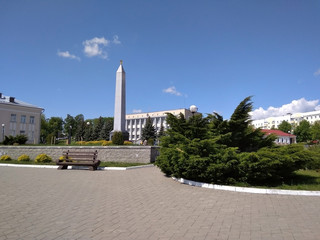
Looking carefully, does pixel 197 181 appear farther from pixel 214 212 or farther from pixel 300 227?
pixel 300 227

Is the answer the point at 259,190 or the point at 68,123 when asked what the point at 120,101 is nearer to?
the point at 259,190

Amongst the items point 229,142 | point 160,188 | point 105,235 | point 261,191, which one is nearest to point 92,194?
point 160,188

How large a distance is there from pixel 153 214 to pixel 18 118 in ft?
169

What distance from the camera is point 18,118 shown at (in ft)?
156

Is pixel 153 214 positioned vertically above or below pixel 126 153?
below

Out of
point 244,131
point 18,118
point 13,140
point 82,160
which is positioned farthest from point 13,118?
point 244,131

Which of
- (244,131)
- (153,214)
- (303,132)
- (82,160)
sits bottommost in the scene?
(153,214)

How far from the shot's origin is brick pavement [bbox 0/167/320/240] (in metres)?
3.64

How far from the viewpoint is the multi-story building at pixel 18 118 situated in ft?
149

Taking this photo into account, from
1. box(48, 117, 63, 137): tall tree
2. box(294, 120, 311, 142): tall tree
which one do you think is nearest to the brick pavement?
box(48, 117, 63, 137): tall tree

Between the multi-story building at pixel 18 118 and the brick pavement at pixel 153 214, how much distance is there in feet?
149

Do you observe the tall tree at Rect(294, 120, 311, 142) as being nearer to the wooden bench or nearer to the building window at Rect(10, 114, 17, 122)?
the building window at Rect(10, 114, 17, 122)

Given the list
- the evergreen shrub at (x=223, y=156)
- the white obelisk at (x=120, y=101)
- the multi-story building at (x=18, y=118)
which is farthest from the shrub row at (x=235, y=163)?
the multi-story building at (x=18, y=118)

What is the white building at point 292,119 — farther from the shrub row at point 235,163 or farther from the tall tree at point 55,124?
the shrub row at point 235,163
